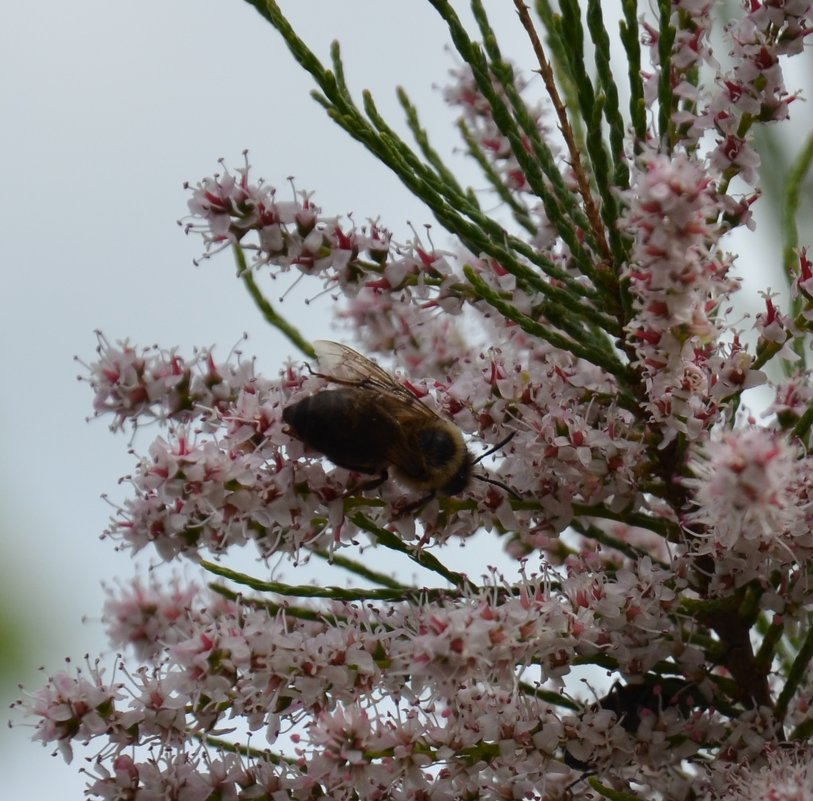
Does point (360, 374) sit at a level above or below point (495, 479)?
above

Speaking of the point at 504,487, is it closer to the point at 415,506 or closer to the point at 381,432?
the point at 415,506

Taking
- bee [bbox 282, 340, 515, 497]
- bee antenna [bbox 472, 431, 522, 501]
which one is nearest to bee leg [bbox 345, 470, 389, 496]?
Answer: bee [bbox 282, 340, 515, 497]

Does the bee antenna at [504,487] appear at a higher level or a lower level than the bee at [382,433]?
lower

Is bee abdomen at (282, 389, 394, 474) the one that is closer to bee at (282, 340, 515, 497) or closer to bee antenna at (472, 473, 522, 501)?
bee at (282, 340, 515, 497)

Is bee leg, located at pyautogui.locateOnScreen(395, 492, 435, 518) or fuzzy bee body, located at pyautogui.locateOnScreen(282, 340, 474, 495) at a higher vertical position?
fuzzy bee body, located at pyautogui.locateOnScreen(282, 340, 474, 495)

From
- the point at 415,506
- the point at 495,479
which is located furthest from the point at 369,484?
the point at 495,479

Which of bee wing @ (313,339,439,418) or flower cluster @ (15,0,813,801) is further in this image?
bee wing @ (313,339,439,418)

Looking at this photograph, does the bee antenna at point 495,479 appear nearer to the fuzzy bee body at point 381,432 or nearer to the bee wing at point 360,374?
the fuzzy bee body at point 381,432

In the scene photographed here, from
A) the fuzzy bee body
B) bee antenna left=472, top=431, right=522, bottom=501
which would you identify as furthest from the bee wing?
bee antenna left=472, top=431, right=522, bottom=501

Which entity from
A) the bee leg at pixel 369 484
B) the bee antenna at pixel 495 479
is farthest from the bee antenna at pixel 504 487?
the bee leg at pixel 369 484

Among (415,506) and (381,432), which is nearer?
(415,506)
